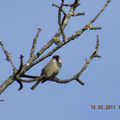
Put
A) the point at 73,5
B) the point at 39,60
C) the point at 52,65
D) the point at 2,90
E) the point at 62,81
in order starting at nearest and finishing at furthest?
the point at 2,90 → the point at 39,60 → the point at 62,81 → the point at 73,5 → the point at 52,65

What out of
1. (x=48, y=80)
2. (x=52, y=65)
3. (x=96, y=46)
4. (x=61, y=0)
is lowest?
(x=52, y=65)

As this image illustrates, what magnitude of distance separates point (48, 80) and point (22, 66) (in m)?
1.52

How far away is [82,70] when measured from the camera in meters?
8.57

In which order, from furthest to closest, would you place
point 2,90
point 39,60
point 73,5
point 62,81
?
point 73,5
point 62,81
point 39,60
point 2,90

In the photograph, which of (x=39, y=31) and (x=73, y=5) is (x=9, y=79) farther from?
(x=73, y=5)

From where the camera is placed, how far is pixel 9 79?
302 inches

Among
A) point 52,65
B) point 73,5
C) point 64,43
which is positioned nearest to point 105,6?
point 73,5

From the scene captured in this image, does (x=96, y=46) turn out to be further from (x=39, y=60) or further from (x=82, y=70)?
(x=39, y=60)

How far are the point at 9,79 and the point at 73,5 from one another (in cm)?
211

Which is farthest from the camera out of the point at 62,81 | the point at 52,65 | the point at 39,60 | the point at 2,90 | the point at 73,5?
the point at 52,65

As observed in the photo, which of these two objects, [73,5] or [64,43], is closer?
[64,43]

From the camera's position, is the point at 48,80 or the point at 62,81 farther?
the point at 48,80

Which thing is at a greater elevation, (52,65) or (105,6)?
(105,6)

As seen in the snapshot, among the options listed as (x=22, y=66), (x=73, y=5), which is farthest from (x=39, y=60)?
(x=73, y=5)
